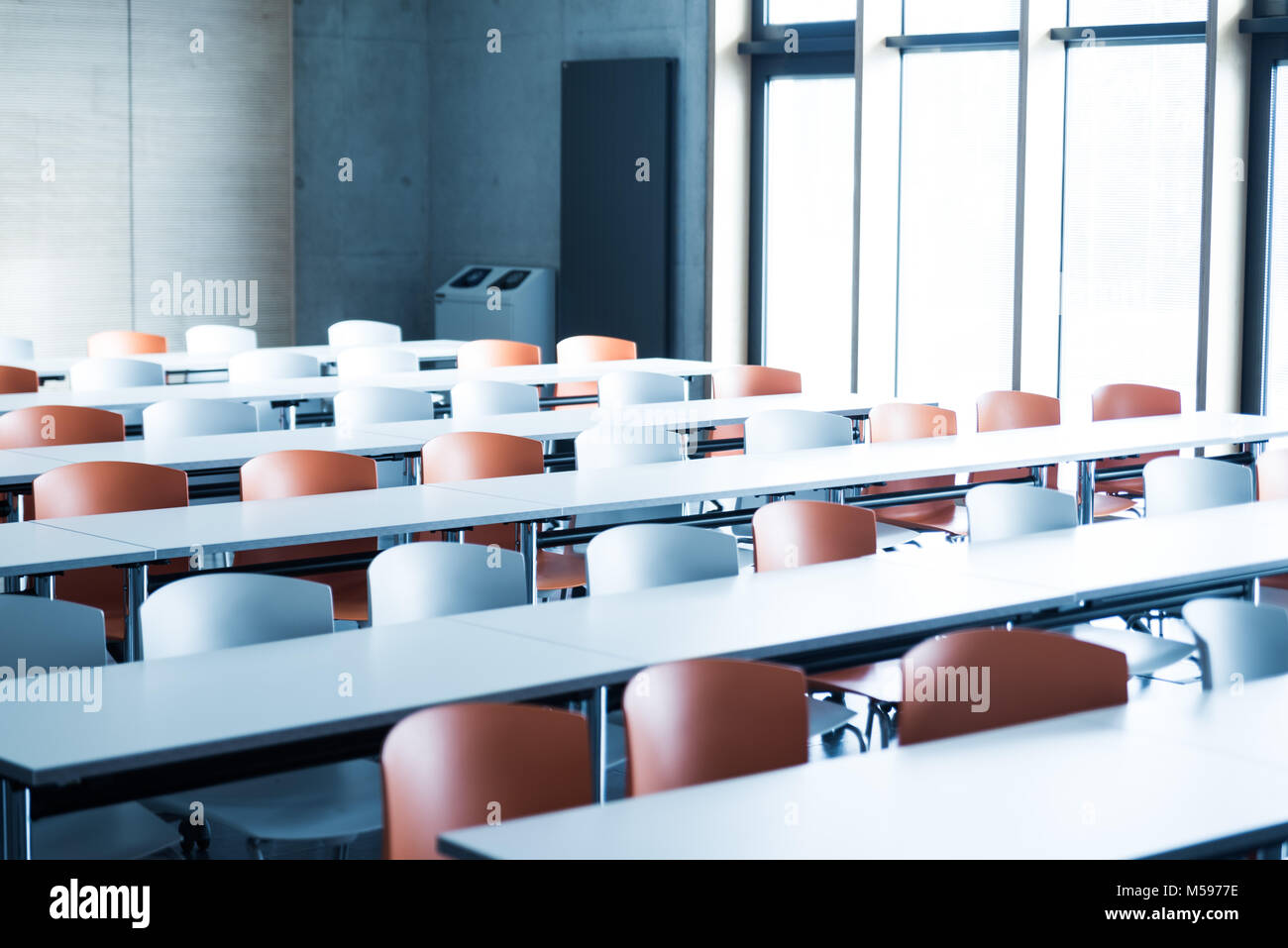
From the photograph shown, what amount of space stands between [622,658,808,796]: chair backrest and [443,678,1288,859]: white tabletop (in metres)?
0.23

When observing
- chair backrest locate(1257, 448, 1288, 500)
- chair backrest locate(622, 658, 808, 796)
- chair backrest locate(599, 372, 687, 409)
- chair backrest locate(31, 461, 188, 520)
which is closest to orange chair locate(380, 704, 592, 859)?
chair backrest locate(622, 658, 808, 796)

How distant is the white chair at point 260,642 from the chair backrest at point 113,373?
454 cm

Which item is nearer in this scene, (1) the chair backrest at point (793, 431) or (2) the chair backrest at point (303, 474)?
(2) the chair backrest at point (303, 474)

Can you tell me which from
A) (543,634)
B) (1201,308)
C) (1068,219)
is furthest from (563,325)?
(543,634)

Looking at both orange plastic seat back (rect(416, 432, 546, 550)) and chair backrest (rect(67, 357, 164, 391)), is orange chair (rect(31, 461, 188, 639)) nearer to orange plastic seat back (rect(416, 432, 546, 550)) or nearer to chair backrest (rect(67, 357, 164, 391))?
orange plastic seat back (rect(416, 432, 546, 550))

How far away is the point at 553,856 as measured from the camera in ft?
7.99

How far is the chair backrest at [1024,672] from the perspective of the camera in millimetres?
3359

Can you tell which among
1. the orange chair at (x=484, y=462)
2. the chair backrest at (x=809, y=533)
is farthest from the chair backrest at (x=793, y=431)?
the chair backrest at (x=809, y=533)

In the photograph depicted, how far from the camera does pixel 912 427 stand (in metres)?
6.87

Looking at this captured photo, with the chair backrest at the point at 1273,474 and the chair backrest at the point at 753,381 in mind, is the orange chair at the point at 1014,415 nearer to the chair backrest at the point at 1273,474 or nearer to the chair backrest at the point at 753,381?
the chair backrest at the point at 753,381

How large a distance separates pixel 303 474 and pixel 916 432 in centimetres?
263

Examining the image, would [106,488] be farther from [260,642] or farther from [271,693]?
[271,693]

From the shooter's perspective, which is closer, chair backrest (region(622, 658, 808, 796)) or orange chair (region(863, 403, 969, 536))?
chair backrest (region(622, 658, 808, 796))

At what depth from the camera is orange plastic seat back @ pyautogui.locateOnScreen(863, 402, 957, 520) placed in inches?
268
